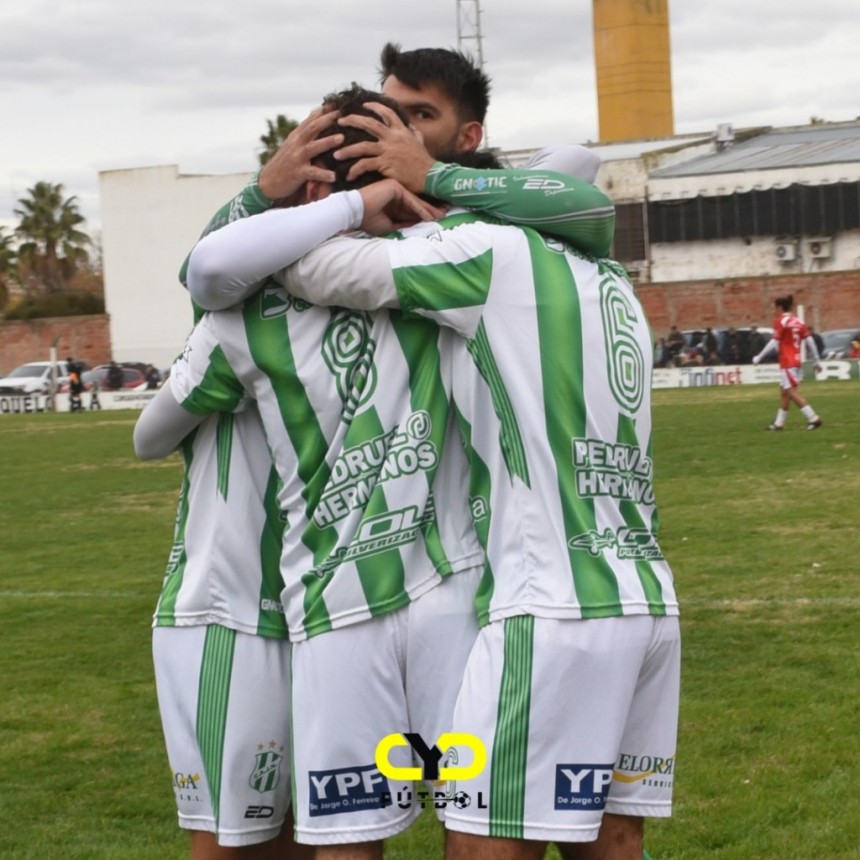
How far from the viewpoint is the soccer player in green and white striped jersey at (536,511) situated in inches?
115

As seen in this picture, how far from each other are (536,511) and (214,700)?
82 centimetres

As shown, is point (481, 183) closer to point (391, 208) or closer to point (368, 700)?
point (391, 208)

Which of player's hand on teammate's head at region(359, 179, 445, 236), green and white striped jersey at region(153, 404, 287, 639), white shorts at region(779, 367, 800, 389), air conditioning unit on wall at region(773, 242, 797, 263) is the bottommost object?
white shorts at region(779, 367, 800, 389)

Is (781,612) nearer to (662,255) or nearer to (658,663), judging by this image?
(658,663)

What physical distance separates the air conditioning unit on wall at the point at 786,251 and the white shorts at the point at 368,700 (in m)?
56.8

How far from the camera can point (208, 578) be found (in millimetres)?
3289

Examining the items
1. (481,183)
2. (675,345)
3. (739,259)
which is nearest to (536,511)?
(481,183)

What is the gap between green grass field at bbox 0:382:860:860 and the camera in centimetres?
552

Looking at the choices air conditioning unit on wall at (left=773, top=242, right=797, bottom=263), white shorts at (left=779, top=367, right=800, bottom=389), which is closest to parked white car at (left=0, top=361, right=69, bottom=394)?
air conditioning unit on wall at (left=773, top=242, right=797, bottom=263)

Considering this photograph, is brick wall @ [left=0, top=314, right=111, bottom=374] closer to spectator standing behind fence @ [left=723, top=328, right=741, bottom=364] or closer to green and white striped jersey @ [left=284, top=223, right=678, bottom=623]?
spectator standing behind fence @ [left=723, top=328, right=741, bottom=364]

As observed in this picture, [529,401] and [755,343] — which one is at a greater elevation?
[529,401]

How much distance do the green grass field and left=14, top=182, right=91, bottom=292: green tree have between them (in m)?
63.5

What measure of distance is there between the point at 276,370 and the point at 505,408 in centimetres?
45

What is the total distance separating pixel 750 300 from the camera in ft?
181
